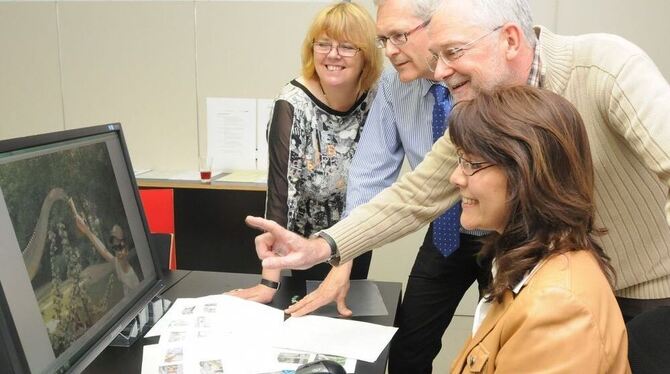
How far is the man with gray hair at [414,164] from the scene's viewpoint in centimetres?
162

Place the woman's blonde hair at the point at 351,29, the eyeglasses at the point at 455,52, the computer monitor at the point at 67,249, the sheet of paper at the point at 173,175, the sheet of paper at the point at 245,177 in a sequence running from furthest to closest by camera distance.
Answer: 1. the sheet of paper at the point at 173,175
2. the sheet of paper at the point at 245,177
3. the woman's blonde hair at the point at 351,29
4. the eyeglasses at the point at 455,52
5. the computer monitor at the point at 67,249

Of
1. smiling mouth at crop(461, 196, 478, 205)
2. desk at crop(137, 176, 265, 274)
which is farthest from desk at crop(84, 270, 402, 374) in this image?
desk at crop(137, 176, 265, 274)

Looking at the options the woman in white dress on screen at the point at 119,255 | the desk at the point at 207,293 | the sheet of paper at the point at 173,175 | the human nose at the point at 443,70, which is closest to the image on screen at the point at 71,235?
the woman in white dress on screen at the point at 119,255

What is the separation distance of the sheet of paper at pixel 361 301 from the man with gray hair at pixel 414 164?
176mm

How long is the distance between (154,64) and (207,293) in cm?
223

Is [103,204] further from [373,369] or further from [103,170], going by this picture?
[373,369]

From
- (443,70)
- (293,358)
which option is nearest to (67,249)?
(293,358)

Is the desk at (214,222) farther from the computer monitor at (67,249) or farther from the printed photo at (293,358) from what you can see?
the printed photo at (293,358)

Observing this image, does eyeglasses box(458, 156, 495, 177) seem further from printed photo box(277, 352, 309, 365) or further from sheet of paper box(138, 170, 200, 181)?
sheet of paper box(138, 170, 200, 181)

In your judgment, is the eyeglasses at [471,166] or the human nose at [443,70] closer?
the eyeglasses at [471,166]

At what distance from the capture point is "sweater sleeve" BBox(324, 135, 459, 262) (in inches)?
56.6

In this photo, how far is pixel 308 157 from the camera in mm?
1907

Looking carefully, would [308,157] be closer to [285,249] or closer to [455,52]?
[285,249]

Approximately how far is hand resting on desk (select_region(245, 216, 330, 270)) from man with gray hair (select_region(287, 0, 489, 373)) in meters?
0.45
